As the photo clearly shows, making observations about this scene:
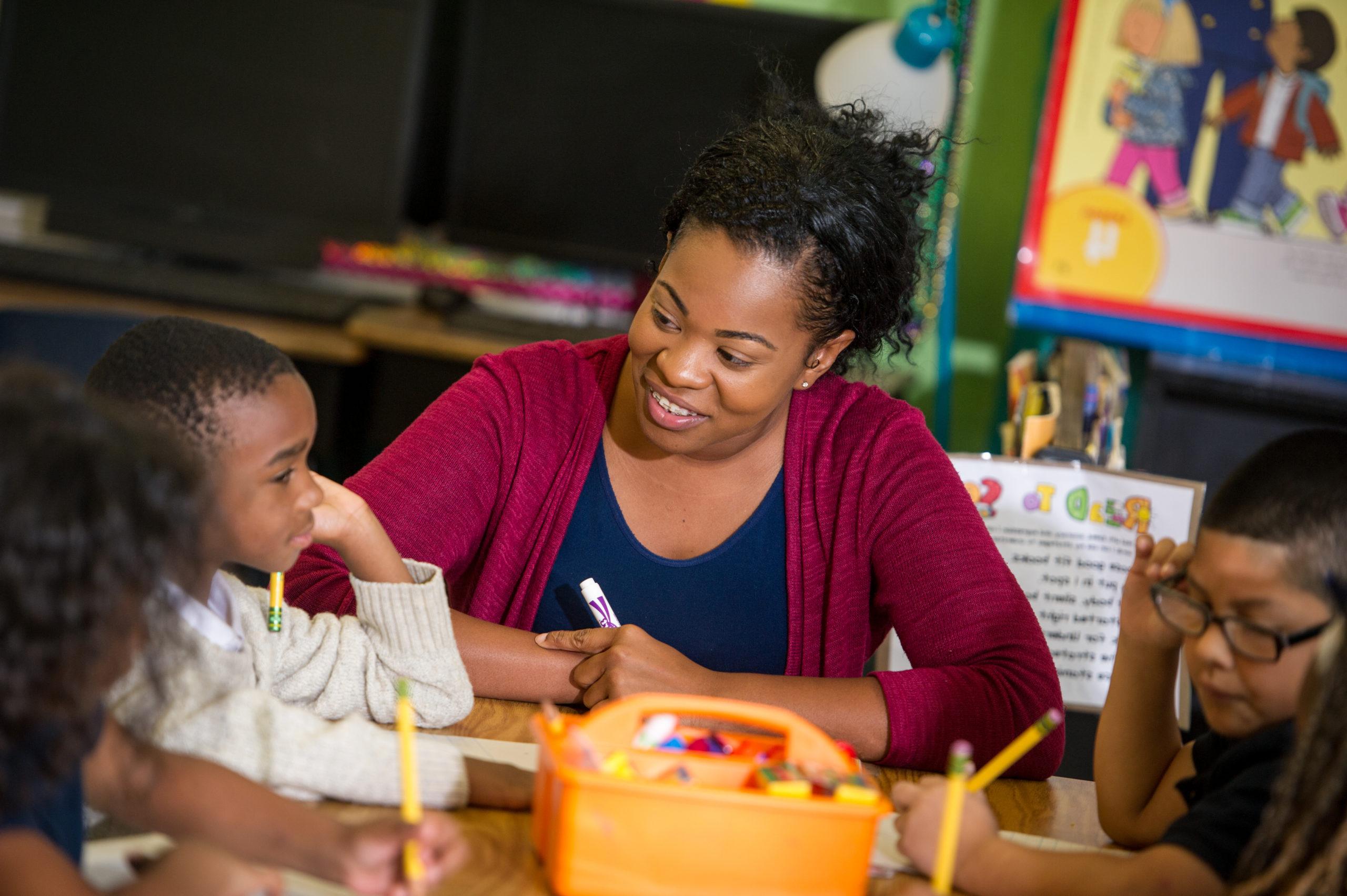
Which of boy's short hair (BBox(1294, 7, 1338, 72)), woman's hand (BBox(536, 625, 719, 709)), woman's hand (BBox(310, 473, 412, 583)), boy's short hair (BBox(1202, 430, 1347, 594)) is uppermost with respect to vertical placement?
boy's short hair (BBox(1294, 7, 1338, 72))

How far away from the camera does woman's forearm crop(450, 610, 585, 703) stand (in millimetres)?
1182

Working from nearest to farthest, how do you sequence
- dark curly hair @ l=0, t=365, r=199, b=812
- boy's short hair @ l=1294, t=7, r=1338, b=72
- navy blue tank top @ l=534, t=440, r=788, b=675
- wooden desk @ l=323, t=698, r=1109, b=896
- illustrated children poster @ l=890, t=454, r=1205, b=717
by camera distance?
dark curly hair @ l=0, t=365, r=199, b=812 < wooden desk @ l=323, t=698, r=1109, b=896 < navy blue tank top @ l=534, t=440, r=788, b=675 < illustrated children poster @ l=890, t=454, r=1205, b=717 < boy's short hair @ l=1294, t=7, r=1338, b=72

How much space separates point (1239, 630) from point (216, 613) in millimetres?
751

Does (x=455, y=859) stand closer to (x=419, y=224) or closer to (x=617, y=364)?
(x=617, y=364)

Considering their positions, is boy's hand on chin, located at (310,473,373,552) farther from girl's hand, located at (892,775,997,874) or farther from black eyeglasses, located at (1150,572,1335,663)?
black eyeglasses, located at (1150,572,1335,663)

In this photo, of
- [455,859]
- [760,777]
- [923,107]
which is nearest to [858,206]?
[760,777]

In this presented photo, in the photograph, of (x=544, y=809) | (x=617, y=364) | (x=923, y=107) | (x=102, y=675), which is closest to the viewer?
(x=102, y=675)

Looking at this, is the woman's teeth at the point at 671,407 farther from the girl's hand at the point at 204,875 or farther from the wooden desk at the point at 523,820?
the girl's hand at the point at 204,875

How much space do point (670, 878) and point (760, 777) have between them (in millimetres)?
89

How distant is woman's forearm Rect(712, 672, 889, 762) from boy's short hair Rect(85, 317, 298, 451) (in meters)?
0.49

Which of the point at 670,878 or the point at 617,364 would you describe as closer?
the point at 670,878

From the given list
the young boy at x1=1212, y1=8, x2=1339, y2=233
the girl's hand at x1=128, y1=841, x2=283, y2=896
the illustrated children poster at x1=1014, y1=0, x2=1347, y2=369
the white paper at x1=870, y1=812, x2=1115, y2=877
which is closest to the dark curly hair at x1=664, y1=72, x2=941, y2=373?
the white paper at x1=870, y1=812, x2=1115, y2=877

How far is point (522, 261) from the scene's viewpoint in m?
3.26

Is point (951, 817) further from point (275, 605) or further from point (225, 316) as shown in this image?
point (225, 316)
